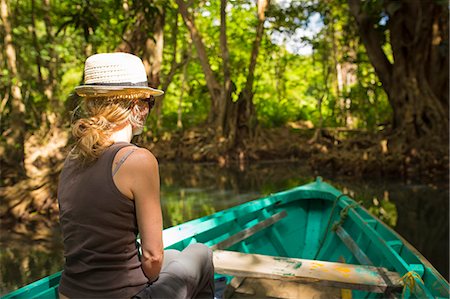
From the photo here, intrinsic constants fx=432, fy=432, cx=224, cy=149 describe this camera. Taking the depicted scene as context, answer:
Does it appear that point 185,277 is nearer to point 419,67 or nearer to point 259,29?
point 419,67

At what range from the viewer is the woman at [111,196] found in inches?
55.1

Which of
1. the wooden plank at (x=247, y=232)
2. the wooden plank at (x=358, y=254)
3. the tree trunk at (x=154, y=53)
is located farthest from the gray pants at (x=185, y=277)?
the tree trunk at (x=154, y=53)

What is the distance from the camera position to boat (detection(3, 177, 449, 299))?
86.1 inches

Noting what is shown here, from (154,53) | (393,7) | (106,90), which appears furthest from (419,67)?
(106,90)

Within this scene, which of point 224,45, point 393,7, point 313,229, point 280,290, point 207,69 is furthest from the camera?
point 207,69

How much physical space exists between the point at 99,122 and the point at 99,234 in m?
0.38

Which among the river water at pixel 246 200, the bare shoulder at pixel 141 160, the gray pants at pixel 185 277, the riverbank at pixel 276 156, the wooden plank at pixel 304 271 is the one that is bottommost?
the river water at pixel 246 200

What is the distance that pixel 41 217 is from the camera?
676 cm

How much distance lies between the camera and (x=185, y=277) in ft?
5.61

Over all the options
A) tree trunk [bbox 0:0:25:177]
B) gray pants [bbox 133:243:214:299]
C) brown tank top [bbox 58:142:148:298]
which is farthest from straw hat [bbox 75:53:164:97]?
tree trunk [bbox 0:0:25:177]

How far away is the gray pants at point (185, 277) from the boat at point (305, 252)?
51 cm

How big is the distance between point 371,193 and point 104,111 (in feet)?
24.8

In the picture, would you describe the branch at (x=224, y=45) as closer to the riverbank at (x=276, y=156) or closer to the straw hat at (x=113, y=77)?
the riverbank at (x=276, y=156)

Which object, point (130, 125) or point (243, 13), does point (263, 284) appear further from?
point (243, 13)
